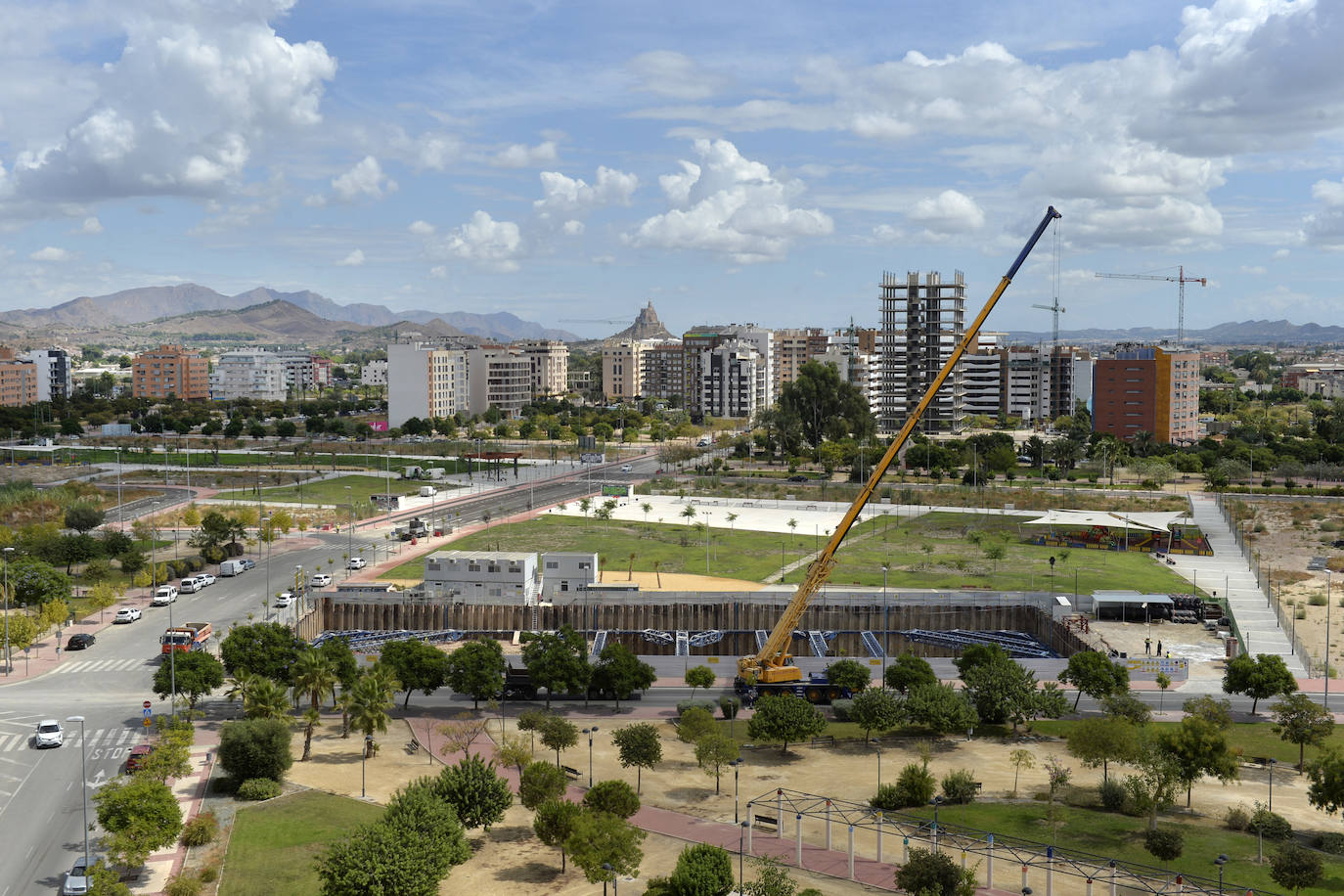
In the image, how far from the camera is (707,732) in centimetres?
5053

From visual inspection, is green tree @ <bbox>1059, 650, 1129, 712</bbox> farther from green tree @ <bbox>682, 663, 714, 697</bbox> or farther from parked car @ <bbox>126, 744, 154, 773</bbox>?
parked car @ <bbox>126, 744, 154, 773</bbox>

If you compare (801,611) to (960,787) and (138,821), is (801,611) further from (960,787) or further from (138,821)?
(138,821)

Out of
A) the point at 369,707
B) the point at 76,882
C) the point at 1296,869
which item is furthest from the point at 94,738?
the point at 1296,869

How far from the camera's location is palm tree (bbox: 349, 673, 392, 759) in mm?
52375

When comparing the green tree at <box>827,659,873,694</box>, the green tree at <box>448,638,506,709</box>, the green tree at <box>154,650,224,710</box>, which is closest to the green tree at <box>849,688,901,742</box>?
the green tree at <box>827,659,873,694</box>

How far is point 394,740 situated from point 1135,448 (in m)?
140

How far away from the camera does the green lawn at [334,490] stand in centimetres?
12975

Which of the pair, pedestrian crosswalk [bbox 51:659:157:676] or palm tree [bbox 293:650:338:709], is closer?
palm tree [bbox 293:650:338:709]

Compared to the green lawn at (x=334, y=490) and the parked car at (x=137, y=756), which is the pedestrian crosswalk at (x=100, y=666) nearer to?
the parked car at (x=137, y=756)

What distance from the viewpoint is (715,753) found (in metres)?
48.2

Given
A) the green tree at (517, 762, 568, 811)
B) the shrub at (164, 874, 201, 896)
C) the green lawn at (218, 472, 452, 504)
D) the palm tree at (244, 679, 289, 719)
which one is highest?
the green lawn at (218, 472, 452, 504)

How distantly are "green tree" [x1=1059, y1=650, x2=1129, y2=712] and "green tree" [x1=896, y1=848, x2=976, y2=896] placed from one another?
23505mm

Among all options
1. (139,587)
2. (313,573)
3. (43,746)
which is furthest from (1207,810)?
(139,587)

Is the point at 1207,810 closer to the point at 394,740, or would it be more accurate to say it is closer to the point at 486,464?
the point at 394,740
